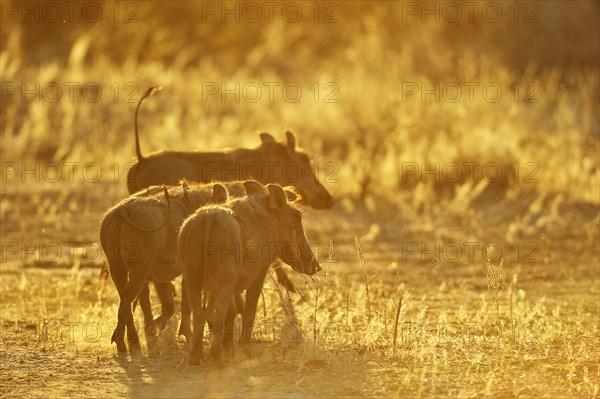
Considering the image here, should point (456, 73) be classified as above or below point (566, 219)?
above

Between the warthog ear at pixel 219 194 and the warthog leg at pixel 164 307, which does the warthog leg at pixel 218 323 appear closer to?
the warthog ear at pixel 219 194

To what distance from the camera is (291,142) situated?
10.9 metres

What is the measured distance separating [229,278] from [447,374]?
54.3 inches

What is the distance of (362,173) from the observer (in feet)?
53.9

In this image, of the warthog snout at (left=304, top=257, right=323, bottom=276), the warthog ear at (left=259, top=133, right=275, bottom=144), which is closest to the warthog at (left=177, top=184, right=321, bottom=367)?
the warthog snout at (left=304, top=257, right=323, bottom=276)

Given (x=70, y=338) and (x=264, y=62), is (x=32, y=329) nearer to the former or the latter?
(x=70, y=338)

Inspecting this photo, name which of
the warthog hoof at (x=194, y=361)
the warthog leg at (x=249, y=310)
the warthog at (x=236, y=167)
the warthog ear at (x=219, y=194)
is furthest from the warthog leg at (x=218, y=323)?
the warthog at (x=236, y=167)

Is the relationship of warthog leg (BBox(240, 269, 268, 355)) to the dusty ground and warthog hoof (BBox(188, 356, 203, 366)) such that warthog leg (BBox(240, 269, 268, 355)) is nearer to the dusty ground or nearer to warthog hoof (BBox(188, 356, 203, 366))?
the dusty ground

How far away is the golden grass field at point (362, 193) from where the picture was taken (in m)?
7.97

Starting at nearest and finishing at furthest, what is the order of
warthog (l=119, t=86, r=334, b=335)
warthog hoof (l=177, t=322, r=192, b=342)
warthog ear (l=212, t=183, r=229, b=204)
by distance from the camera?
warthog hoof (l=177, t=322, r=192, b=342) < warthog ear (l=212, t=183, r=229, b=204) < warthog (l=119, t=86, r=334, b=335)

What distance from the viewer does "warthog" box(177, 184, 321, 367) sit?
756cm

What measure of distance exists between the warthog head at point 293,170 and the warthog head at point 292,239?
251cm

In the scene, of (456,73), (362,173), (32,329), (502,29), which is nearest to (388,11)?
(502,29)

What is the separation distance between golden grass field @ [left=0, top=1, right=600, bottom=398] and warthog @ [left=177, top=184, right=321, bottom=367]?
0.81 ft
